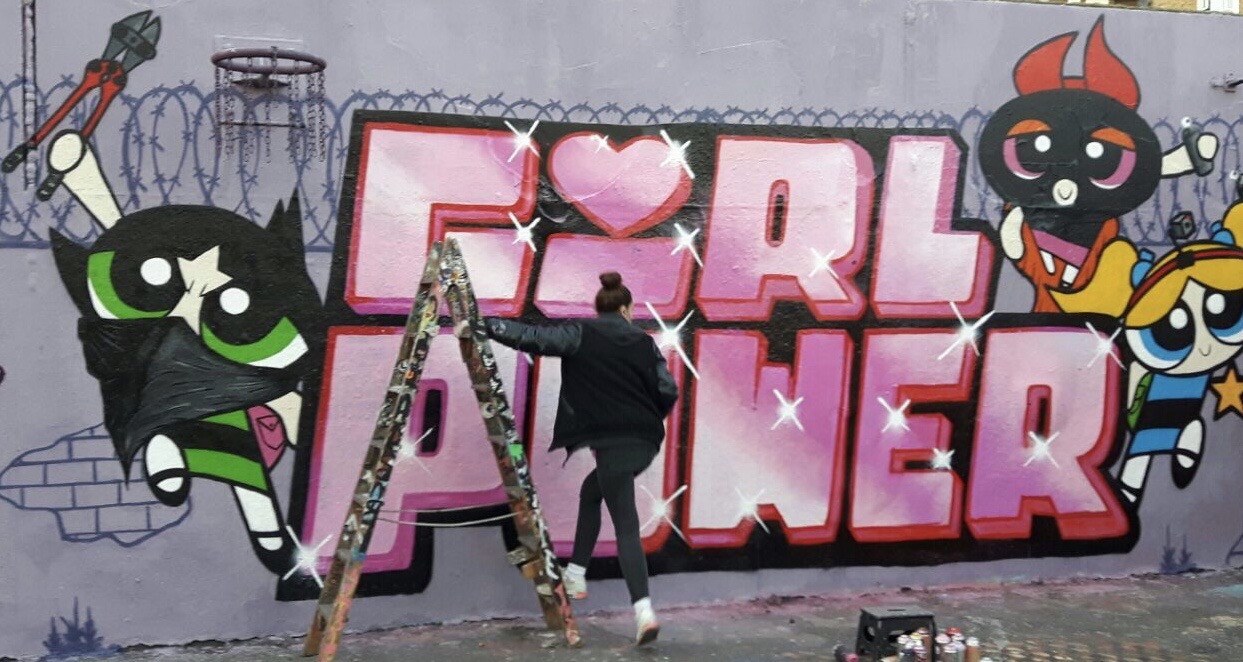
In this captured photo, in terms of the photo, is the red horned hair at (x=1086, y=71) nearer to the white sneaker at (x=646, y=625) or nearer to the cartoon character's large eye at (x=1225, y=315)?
the cartoon character's large eye at (x=1225, y=315)

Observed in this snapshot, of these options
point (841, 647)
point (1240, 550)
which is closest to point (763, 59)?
point (841, 647)

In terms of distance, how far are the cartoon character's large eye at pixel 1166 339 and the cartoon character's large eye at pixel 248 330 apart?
476cm

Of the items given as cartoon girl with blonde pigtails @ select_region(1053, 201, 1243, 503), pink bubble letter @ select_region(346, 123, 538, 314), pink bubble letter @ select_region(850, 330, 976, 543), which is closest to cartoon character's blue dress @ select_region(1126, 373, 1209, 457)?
cartoon girl with blonde pigtails @ select_region(1053, 201, 1243, 503)

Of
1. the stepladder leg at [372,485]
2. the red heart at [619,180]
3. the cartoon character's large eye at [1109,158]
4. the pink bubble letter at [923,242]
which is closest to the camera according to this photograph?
the stepladder leg at [372,485]

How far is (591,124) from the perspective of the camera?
6.16 metres

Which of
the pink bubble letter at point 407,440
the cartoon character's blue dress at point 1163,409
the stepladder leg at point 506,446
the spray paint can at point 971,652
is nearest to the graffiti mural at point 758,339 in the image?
the pink bubble letter at point 407,440

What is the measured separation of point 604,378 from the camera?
18.1 ft

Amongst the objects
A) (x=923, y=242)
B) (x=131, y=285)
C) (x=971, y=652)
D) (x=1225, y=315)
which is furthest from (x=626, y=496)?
(x=1225, y=315)

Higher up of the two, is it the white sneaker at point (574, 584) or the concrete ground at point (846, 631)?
the white sneaker at point (574, 584)

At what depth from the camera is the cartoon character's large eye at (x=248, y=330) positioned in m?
5.62

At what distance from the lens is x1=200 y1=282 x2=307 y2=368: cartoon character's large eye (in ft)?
18.4

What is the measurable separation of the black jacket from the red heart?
79 centimetres

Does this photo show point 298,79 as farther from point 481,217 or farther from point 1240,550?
point 1240,550

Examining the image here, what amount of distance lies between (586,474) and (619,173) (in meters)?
1.57
